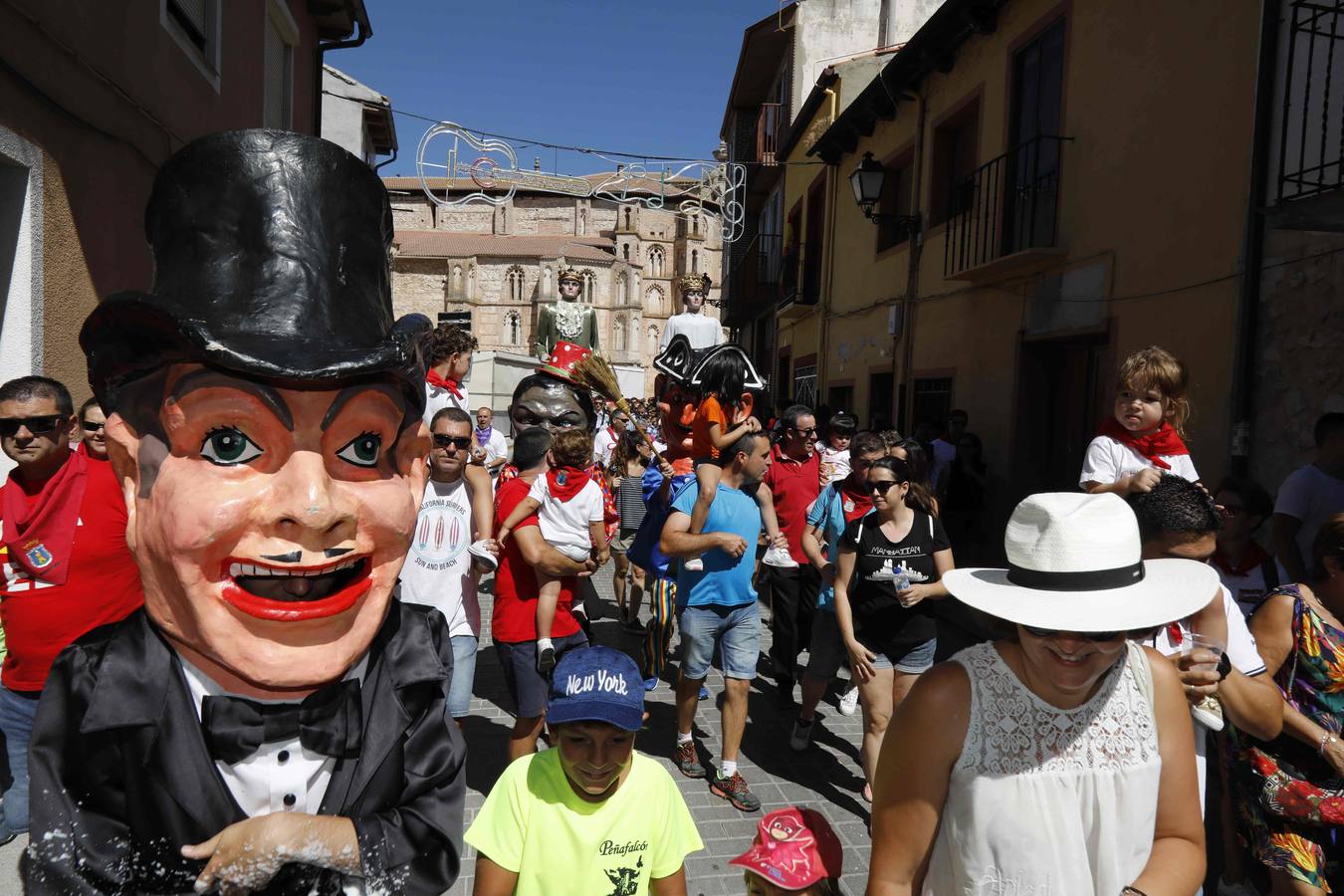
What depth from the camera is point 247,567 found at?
159 cm

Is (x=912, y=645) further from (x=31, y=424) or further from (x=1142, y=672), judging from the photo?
(x=31, y=424)

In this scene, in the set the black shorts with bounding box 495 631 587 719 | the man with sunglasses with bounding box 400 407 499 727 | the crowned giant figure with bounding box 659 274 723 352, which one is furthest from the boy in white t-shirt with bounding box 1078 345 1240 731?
the crowned giant figure with bounding box 659 274 723 352

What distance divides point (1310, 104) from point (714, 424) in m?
4.37

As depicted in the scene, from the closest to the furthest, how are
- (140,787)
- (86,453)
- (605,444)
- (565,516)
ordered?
1. (140,787)
2. (86,453)
3. (565,516)
4. (605,444)

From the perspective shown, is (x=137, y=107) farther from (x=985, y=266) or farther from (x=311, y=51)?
(x=985, y=266)

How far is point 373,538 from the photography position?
1.70 m

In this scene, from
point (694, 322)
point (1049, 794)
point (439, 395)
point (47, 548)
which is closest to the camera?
point (1049, 794)

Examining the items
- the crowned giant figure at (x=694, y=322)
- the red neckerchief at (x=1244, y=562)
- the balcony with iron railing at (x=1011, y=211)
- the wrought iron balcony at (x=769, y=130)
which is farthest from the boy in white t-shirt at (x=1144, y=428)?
the wrought iron balcony at (x=769, y=130)

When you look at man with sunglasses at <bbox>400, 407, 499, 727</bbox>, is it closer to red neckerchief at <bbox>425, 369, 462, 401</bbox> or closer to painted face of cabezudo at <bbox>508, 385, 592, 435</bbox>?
painted face of cabezudo at <bbox>508, 385, 592, 435</bbox>

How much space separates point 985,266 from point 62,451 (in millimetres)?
8052

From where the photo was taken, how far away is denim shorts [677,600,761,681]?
4.35 m

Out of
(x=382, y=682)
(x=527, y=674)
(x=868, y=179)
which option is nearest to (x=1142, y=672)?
(x=382, y=682)

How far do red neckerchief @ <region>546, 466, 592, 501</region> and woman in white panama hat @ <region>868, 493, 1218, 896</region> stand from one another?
2.59 metres

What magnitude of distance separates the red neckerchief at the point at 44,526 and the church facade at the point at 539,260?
5247cm
